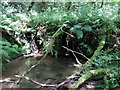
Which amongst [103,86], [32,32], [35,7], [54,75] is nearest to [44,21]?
[32,32]

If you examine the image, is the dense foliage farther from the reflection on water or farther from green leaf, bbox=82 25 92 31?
the reflection on water

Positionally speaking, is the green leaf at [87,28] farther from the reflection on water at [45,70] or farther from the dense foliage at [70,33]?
the reflection on water at [45,70]

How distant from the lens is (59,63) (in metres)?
5.05

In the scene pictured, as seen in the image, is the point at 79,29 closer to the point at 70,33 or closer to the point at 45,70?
the point at 70,33

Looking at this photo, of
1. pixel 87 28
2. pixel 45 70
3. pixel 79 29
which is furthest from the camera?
pixel 79 29

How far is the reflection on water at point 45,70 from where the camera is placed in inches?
145

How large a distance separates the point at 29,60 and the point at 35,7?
3.88 metres

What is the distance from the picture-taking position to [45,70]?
4406 mm

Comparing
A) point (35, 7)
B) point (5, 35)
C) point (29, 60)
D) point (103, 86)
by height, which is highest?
point (35, 7)

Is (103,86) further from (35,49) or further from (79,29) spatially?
(35,49)

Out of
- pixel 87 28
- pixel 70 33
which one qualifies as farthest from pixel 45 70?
pixel 87 28

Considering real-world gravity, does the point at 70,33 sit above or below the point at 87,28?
below

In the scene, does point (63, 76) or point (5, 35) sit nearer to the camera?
point (63, 76)

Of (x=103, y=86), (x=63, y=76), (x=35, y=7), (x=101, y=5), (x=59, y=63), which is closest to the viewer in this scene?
(x=103, y=86)
